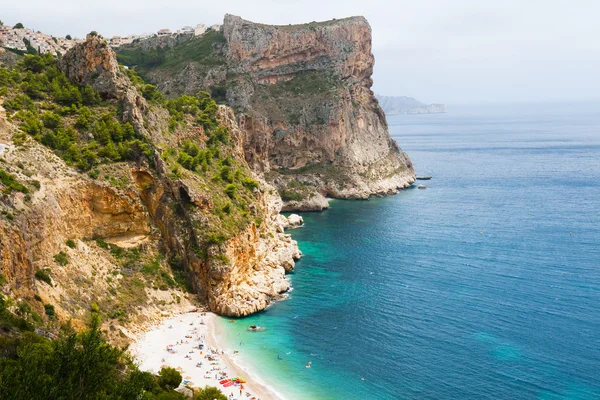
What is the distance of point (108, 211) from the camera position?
169 feet

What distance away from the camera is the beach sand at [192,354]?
39.9 m

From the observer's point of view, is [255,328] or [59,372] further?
[255,328]

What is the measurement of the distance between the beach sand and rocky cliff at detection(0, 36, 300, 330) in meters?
2.58

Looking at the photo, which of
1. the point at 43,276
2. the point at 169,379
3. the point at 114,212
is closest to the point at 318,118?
the point at 114,212

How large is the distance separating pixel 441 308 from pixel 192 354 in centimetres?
2614

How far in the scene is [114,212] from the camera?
51.9 m

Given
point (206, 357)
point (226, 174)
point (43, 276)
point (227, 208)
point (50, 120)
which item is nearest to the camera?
point (43, 276)

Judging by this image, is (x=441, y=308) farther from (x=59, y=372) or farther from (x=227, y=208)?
(x=59, y=372)

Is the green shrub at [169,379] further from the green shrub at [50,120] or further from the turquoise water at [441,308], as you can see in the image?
the green shrub at [50,120]

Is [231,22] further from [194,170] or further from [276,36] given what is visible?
[194,170]


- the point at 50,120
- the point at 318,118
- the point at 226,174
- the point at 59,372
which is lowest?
the point at 59,372

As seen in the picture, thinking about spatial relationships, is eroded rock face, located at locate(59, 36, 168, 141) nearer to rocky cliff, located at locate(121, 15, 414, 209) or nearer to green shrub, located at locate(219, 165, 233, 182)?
green shrub, located at locate(219, 165, 233, 182)

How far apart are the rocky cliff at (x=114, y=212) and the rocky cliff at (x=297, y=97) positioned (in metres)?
47.9

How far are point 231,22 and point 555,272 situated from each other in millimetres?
93586
